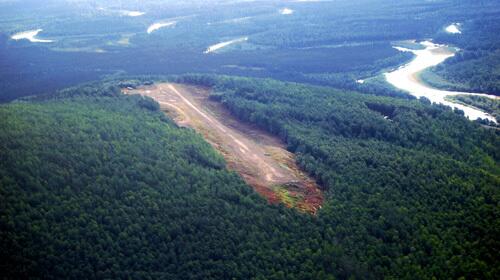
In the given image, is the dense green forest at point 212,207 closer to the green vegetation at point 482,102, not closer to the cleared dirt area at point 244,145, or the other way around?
the cleared dirt area at point 244,145

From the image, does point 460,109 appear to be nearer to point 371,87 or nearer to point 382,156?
point 371,87

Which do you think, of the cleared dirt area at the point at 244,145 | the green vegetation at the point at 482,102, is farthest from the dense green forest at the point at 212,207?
the green vegetation at the point at 482,102

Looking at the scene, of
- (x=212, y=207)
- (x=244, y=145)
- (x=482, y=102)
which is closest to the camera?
(x=212, y=207)

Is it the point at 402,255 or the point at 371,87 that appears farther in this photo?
the point at 371,87

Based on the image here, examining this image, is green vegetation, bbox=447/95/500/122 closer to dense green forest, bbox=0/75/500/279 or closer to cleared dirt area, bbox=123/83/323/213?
dense green forest, bbox=0/75/500/279

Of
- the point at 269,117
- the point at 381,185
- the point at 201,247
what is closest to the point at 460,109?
the point at 269,117

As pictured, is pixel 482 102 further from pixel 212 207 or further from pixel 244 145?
pixel 212 207

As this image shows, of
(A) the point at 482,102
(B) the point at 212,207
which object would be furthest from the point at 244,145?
(A) the point at 482,102
